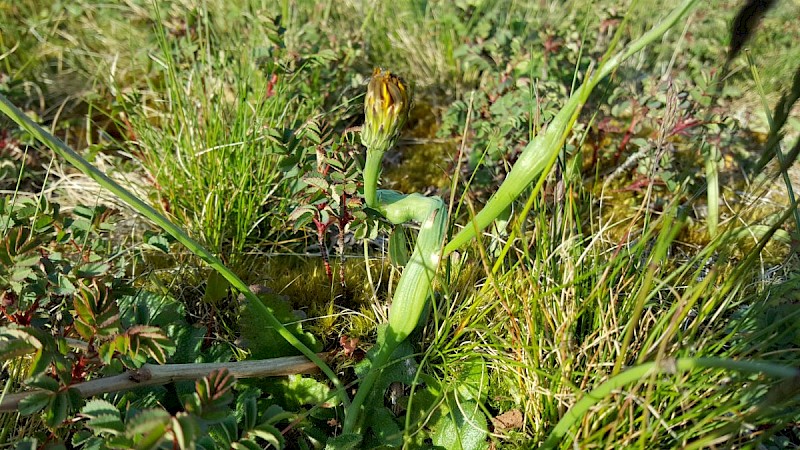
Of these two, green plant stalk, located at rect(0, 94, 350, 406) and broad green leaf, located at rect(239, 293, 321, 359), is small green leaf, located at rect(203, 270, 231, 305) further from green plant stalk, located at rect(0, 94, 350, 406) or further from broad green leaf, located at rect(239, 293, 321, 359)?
green plant stalk, located at rect(0, 94, 350, 406)

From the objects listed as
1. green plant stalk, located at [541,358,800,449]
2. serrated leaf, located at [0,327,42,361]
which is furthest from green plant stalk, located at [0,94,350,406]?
green plant stalk, located at [541,358,800,449]

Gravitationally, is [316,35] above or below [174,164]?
above

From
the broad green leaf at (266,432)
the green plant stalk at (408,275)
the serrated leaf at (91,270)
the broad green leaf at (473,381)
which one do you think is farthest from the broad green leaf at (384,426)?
the serrated leaf at (91,270)

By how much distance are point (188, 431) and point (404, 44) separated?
6.76ft

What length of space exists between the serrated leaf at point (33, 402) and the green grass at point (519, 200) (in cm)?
30


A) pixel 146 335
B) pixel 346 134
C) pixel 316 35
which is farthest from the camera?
pixel 316 35

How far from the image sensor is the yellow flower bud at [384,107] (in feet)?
3.21

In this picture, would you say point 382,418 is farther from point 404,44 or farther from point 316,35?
point 404,44

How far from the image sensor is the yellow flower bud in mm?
978

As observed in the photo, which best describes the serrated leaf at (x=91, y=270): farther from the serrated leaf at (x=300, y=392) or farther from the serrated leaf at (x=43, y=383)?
the serrated leaf at (x=300, y=392)

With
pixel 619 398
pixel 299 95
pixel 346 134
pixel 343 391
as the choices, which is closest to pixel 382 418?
pixel 343 391

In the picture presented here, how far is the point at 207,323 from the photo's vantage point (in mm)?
1406

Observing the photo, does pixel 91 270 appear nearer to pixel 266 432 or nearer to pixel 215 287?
pixel 215 287

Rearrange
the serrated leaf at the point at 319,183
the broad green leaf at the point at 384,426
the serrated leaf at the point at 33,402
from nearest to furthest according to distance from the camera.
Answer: the serrated leaf at the point at 33,402 → the broad green leaf at the point at 384,426 → the serrated leaf at the point at 319,183
